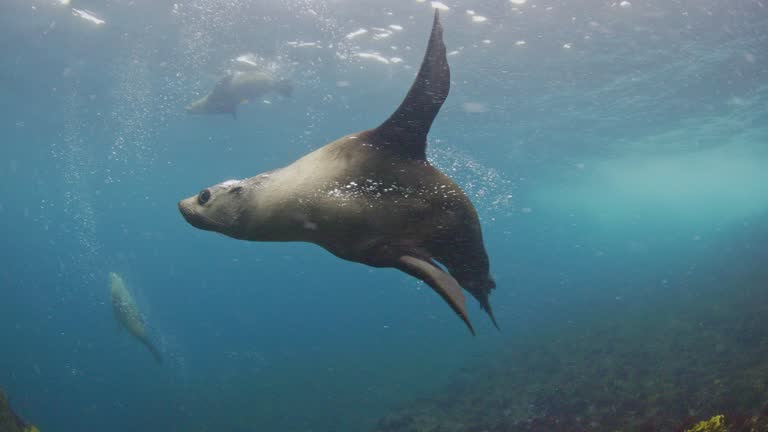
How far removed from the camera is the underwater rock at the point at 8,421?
5668 millimetres

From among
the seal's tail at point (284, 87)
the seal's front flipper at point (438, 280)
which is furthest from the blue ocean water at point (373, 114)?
the seal's front flipper at point (438, 280)

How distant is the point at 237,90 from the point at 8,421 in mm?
14148

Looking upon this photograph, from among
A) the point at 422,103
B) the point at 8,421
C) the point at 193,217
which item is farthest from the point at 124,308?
the point at 422,103

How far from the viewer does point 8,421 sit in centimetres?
577

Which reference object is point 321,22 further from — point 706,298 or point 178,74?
point 706,298

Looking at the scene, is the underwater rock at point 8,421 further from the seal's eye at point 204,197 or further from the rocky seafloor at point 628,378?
the rocky seafloor at point 628,378

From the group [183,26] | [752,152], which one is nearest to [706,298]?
[183,26]

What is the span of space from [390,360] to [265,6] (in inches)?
625

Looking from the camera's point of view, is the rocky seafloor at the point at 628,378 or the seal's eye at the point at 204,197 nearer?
the seal's eye at the point at 204,197

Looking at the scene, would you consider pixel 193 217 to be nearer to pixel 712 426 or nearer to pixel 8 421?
pixel 712 426

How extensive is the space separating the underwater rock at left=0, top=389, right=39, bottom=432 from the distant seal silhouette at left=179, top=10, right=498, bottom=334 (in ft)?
20.2

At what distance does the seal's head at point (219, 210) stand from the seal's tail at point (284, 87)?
17.4m

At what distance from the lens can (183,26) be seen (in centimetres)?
1405

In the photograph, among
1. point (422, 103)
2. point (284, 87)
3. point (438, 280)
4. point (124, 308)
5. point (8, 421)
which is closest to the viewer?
point (438, 280)
